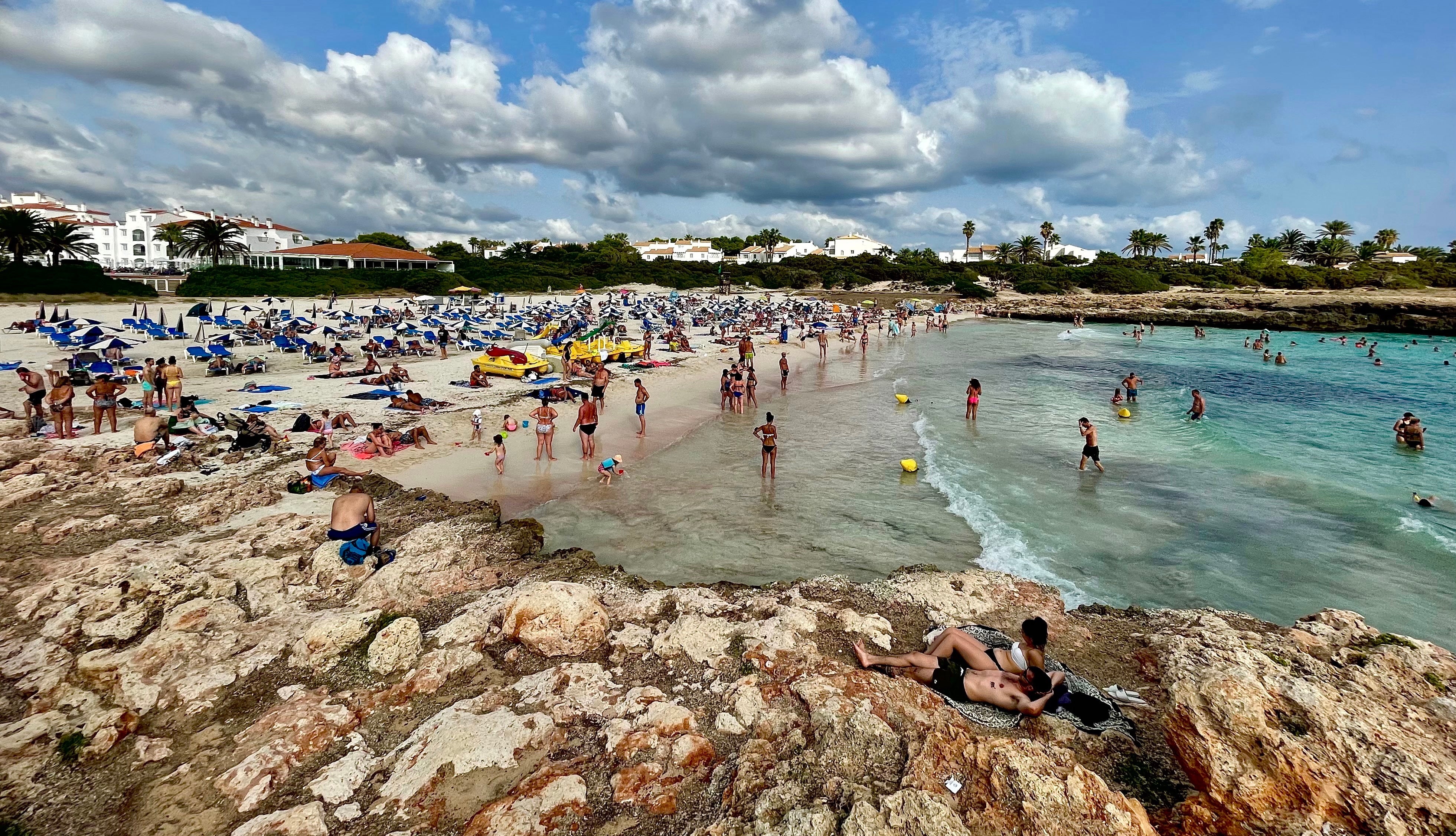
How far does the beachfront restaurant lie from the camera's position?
66.1 meters

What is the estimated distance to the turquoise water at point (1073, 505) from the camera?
8547 millimetres

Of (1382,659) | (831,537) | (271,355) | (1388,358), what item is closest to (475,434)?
(831,537)

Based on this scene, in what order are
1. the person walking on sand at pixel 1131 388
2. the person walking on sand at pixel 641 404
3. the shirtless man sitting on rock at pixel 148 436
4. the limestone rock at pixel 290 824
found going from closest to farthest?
1. the limestone rock at pixel 290 824
2. the shirtless man sitting on rock at pixel 148 436
3. the person walking on sand at pixel 641 404
4. the person walking on sand at pixel 1131 388

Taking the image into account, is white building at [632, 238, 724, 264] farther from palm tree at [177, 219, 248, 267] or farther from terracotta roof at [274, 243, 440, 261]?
palm tree at [177, 219, 248, 267]

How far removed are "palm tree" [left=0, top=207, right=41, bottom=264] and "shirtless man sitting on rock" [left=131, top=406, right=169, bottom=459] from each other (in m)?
54.5

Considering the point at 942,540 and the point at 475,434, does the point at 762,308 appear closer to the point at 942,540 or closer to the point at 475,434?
the point at 475,434

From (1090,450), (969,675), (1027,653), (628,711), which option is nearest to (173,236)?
(628,711)

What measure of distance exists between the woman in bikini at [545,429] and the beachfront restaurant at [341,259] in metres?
62.3

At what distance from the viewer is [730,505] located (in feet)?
36.0

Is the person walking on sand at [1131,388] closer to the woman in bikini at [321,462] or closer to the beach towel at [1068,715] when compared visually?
the beach towel at [1068,715]

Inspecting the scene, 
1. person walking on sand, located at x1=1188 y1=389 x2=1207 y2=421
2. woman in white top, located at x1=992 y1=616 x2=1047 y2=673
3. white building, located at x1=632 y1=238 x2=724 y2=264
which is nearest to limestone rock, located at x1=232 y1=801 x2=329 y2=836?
woman in white top, located at x1=992 y1=616 x2=1047 y2=673

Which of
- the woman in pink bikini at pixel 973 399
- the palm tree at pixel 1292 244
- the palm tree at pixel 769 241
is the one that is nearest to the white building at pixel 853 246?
the palm tree at pixel 769 241

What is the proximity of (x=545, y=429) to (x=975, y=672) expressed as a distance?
9.95 meters

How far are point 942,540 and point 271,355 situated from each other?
2650 cm
